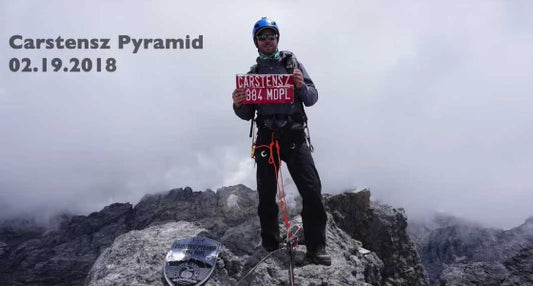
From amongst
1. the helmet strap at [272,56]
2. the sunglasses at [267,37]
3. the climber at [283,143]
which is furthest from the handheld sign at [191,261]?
the sunglasses at [267,37]

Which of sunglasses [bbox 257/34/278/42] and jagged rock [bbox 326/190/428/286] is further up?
sunglasses [bbox 257/34/278/42]

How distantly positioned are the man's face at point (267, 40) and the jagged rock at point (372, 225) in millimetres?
7745

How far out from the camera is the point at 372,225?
1895cm

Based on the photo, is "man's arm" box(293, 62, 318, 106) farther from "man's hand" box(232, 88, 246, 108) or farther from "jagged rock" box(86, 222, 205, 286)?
"jagged rock" box(86, 222, 205, 286)

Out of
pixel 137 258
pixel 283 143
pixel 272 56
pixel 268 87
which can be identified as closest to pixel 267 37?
pixel 272 56

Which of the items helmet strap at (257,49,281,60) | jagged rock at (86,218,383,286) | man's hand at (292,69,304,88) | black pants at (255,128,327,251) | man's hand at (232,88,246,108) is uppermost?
helmet strap at (257,49,281,60)

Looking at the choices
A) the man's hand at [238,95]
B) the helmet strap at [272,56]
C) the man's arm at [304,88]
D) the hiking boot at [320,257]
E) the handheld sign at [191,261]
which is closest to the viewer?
the handheld sign at [191,261]

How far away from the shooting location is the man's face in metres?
8.07

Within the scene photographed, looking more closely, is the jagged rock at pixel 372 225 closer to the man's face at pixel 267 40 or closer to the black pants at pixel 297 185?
the black pants at pixel 297 185

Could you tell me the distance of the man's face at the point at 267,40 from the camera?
807 centimetres

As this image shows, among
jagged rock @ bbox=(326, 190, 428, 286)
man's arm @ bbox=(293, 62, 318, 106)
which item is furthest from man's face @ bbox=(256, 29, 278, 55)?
jagged rock @ bbox=(326, 190, 428, 286)

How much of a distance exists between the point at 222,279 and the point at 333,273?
89.1 inches

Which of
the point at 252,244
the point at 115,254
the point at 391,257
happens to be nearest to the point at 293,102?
the point at 252,244

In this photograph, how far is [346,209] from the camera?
665 inches
